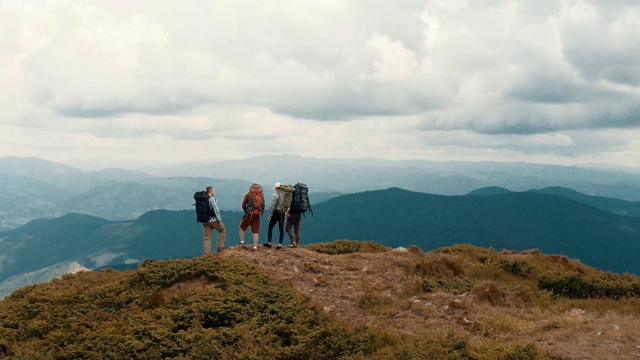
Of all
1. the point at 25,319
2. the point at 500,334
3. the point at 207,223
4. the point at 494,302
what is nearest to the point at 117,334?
the point at 25,319

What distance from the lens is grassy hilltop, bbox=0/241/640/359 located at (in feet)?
32.9

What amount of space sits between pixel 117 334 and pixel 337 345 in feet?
19.8

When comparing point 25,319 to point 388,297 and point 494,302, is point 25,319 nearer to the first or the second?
point 388,297

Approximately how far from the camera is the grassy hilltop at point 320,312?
1004 cm

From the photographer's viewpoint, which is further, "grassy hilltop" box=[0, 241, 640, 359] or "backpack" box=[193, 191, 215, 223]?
"backpack" box=[193, 191, 215, 223]

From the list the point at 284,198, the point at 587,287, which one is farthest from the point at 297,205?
the point at 587,287

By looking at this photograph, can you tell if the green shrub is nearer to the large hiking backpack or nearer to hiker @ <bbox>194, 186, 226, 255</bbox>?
the large hiking backpack

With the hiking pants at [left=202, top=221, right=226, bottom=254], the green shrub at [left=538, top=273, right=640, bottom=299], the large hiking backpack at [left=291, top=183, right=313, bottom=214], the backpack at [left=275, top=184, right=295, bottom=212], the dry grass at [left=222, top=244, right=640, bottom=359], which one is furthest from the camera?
the large hiking backpack at [left=291, top=183, right=313, bottom=214]

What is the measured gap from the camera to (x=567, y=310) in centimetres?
1345

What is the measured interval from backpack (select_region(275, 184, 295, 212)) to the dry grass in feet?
6.73

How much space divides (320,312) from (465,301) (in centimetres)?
479

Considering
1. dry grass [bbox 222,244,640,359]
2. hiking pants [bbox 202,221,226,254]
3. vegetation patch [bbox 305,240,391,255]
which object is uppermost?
hiking pants [bbox 202,221,226,254]

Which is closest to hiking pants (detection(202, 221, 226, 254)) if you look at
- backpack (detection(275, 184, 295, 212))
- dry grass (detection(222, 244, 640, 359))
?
dry grass (detection(222, 244, 640, 359))

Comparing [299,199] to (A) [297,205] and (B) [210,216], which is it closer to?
(A) [297,205]
